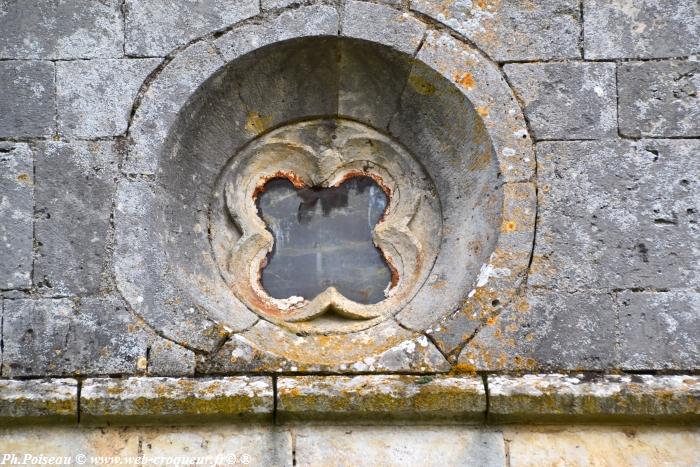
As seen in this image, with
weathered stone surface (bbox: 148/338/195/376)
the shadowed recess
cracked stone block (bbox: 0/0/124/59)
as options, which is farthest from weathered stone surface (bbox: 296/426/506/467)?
cracked stone block (bbox: 0/0/124/59)

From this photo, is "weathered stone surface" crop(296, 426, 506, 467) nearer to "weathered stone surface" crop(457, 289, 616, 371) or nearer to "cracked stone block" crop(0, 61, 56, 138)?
"weathered stone surface" crop(457, 289, 616, 371)

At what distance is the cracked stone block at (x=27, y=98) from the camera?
5355mm

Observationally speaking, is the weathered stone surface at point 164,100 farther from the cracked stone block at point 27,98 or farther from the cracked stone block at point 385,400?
the cracked stone block at point 385,400

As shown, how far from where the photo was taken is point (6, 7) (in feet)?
18.3

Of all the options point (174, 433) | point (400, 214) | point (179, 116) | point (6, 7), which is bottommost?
point (174, 433)

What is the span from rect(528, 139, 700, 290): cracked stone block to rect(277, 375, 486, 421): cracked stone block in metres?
0.65

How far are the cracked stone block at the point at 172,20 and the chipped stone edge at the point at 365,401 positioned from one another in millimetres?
1691

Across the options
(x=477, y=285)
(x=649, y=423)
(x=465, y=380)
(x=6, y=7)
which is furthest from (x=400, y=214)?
(x=6, y=7)

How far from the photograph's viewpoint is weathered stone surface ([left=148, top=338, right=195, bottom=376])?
195 inches

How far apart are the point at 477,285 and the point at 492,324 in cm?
20

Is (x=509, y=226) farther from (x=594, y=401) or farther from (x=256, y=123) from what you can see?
(x=256, y=123)

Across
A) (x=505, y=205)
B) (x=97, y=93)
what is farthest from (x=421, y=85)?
(x=97, y=93)

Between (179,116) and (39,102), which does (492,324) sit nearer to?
(179,116)

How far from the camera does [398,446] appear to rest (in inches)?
192
